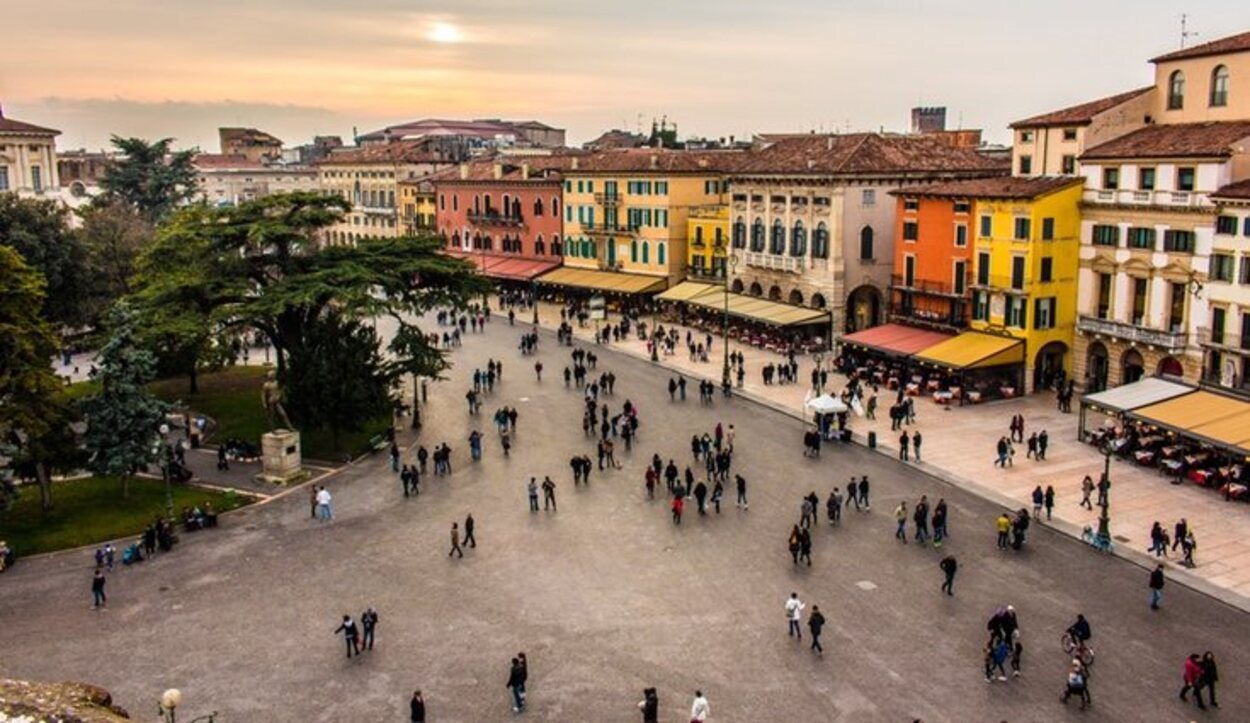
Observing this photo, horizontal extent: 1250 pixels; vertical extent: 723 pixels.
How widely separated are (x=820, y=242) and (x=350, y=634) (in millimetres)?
43301

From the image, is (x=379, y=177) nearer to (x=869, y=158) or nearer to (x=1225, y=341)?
(x=869, y=158)

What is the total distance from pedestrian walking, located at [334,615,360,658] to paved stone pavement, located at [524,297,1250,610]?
20.3 metres

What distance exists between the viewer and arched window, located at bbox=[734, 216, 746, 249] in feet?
221

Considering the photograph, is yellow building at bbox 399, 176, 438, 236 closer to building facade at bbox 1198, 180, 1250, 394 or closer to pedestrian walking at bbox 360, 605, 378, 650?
building facade at bbox 1198, 180, 1250, 394

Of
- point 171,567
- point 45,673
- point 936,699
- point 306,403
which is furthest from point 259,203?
point 936,699

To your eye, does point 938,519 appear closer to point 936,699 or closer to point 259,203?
point 936,699

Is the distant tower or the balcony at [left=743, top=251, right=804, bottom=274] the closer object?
the balcony at [left=743, top=251, right=804, bottom=274]

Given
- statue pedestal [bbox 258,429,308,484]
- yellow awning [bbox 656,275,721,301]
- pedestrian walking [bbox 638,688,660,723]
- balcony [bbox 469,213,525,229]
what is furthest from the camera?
balcony [bbox 469,213,525,229]

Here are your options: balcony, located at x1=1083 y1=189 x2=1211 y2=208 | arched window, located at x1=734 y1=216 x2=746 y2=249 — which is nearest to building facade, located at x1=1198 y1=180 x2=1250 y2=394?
balcony, located at x1=1083 y1=189 x2=1211 y2=208

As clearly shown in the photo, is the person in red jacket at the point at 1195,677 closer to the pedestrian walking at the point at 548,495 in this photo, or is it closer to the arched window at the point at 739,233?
the pedestrian walking at the point at 548,495

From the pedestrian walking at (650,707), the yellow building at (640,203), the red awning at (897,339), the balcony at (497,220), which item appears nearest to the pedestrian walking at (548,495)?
the pedestrian walking at (650,707)

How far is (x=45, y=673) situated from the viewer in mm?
22922

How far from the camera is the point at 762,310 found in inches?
2438

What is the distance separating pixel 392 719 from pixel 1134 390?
31.1m
